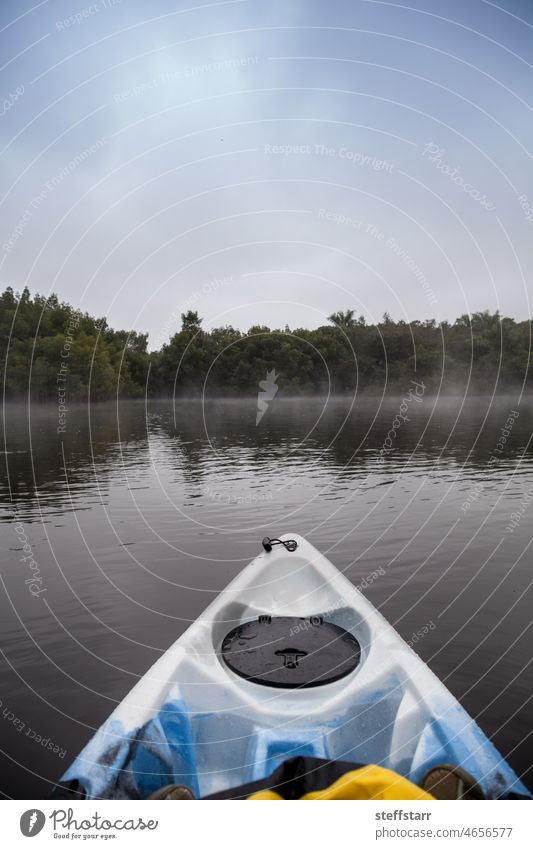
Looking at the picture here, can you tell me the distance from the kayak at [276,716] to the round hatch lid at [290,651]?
0.04ft

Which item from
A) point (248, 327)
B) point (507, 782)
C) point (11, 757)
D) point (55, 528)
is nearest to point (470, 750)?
point (507, 782)

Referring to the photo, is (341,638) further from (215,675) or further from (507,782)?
(507,782)

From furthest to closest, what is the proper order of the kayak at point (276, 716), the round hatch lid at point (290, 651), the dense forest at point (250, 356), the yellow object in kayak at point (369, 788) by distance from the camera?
the dense forest at point (250, 356), the round hatch lid at point (290, 651), the kayak at point (276, 716), the yellow object in kayak at point (369, 788)

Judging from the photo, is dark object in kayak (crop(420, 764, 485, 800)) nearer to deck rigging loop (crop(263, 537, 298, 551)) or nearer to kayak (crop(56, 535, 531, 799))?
kayak (crop(56, 535, 531, 799))

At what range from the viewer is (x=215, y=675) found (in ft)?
16.4

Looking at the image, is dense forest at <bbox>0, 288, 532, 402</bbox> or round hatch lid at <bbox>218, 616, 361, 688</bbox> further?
dense forest at <bbox>0, 288, 532, 402</bbox>

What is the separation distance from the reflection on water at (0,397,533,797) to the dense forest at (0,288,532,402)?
50.0 meters

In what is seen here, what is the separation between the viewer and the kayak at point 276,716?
3.59 metres

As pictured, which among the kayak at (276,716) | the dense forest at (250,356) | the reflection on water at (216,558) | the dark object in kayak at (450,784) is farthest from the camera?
the dense forest at (250,356)

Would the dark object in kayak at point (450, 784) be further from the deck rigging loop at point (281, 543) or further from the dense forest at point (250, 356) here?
the dense forest at point (250, 356)

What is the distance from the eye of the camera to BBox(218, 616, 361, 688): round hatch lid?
4.88 metres

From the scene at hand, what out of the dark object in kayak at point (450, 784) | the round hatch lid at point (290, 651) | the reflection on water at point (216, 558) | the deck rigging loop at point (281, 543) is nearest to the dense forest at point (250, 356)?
the reflection on water at point (216, 558)

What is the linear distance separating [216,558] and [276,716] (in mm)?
8087

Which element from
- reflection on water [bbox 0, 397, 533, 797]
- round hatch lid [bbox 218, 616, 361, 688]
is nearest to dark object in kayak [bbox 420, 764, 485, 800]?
round hatch lid [bbox 218, 616, 361, 688]
